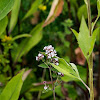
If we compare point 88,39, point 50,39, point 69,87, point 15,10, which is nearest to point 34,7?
point 15,10

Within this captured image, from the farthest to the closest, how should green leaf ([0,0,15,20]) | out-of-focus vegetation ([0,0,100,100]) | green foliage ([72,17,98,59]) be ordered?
out-of-focus vegetation ([0,0,100,100]) < green leaf ([0,0,15,20]) < green foliage ([72,17,98,59])

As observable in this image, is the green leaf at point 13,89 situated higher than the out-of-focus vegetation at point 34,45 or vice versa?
the out-of-focus vegetation at point 34,45

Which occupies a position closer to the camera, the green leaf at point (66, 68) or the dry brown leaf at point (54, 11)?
the green leaf at point (66, 68)

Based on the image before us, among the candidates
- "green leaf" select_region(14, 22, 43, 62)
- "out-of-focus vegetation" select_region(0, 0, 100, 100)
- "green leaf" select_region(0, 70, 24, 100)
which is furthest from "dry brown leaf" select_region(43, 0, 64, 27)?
"green leaf" select_region(0, 70, 24, 100)

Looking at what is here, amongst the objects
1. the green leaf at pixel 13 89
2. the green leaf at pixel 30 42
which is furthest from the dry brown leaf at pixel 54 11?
the green leaf at pixel 13 89

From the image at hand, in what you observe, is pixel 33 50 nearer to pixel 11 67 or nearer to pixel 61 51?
pixel 61 51

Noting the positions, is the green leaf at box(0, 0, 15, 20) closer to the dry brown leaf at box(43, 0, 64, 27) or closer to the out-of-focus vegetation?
Result: the out-of-focus vegetation

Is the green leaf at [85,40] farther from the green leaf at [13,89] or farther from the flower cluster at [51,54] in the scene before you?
the green leaf at [13,89]

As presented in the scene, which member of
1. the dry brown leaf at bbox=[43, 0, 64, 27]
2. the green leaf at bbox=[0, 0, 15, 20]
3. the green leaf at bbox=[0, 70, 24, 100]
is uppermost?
the dry brown leaf at bbox=[43, 0, 64, 27]

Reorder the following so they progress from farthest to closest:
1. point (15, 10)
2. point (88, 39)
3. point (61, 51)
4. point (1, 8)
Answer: point (61, 51)
point (15, 10)
point (1, 8)
point (88, 39)
